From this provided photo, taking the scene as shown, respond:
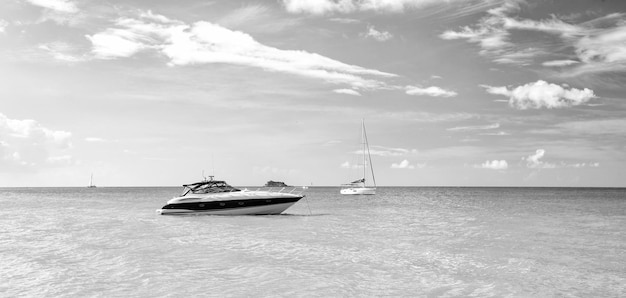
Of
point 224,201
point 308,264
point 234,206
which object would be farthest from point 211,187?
point 308,264

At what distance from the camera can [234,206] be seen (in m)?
38.1

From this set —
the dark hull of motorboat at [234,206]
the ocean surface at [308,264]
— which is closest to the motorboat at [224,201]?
the dark hull of motorboat at [234,206]

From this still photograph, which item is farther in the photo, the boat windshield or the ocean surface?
the boat windshield

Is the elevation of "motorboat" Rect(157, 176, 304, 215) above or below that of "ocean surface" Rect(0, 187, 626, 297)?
above

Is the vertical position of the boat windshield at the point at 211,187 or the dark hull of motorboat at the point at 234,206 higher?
the boat windshield at the point at 211,187

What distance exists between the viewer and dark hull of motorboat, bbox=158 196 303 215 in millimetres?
37969

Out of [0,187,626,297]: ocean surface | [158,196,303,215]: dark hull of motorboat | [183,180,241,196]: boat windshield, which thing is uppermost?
[183,180,241,196]: boat windshield

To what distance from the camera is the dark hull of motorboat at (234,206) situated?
38.0 meters

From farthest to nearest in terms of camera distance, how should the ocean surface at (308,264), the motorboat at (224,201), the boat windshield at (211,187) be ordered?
the boat windshield at (211,187)
the motorboat at (224,201)
the ocean surface at (308,264)

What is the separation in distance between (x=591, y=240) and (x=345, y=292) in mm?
19203

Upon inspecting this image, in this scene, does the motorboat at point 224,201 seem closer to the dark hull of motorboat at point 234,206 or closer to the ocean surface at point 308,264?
the dark hull of motorboat at point 234,206

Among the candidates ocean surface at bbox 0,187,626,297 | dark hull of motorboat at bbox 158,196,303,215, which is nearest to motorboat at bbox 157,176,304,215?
dark hull of motorboat at bbox 158,196,303,215

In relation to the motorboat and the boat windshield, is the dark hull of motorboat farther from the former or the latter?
the boat windshield

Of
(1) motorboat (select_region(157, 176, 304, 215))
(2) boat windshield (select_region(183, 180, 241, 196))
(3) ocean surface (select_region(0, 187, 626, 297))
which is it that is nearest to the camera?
(3) ocean surface (select_region(0, 187, 626, 297))
